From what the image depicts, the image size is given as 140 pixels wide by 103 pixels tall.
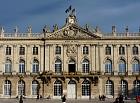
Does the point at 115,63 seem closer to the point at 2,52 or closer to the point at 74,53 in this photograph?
the point at 74,53

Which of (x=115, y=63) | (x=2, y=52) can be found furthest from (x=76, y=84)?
(x=2, y=52)

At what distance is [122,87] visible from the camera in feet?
272

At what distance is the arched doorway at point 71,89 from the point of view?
271ft

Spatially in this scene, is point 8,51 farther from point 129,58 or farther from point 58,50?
point 129,58

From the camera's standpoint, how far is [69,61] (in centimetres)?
8394

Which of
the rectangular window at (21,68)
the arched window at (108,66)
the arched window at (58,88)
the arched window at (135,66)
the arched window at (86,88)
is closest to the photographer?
the arched window at (86,88)

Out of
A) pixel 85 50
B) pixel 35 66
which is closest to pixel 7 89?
pixel 35 66

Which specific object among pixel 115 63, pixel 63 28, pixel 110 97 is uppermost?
pixel 63 28

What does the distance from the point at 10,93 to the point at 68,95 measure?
11127 millimetres

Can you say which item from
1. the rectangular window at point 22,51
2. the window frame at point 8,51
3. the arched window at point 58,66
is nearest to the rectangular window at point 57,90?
the arched window at point 58,66

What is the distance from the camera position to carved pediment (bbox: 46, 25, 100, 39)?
84.0 meters

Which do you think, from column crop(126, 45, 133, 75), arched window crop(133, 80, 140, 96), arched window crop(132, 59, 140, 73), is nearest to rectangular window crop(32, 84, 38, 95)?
column crop(126, 45, 133, 75)

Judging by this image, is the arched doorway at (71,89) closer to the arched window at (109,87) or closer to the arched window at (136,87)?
the arched window at (109,87)

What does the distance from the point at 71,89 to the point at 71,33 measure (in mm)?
10779
